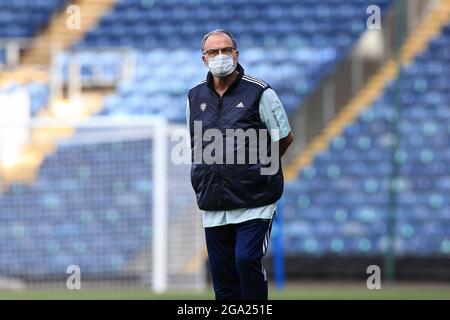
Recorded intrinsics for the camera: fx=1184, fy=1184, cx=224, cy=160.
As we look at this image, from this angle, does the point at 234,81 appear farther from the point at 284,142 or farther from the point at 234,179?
the point at 234,179

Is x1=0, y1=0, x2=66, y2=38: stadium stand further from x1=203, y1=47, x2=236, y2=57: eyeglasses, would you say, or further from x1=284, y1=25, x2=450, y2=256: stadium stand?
x1=203, y1=47, x2=236, y2=57: eyeglasses

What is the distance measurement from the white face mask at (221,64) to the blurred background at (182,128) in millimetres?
5065

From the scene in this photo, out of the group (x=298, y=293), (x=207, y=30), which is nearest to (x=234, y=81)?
(x=298, y=293)

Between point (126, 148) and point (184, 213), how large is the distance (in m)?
1.03

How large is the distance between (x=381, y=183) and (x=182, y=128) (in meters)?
4.09

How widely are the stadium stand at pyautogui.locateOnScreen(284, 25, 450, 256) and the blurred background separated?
0.07 feet

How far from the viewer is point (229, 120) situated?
6.24m

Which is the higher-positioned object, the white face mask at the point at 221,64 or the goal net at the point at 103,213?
the white face mask at the point at 221,64

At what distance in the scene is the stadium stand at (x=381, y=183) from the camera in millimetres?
15531

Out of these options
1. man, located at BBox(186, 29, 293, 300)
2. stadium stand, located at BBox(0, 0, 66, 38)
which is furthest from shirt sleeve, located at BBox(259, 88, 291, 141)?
stadium stand, located at BBox(0, 0, 66, 38)

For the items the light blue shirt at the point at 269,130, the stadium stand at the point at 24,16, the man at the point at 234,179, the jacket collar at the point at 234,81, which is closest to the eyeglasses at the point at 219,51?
the man at the point at 234,179

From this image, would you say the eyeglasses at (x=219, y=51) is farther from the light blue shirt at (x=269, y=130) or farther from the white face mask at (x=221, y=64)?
the light blue shirt at (x=269, y=130)

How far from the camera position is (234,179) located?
20.4 ft

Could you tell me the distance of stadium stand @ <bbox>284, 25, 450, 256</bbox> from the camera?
51.0ft
